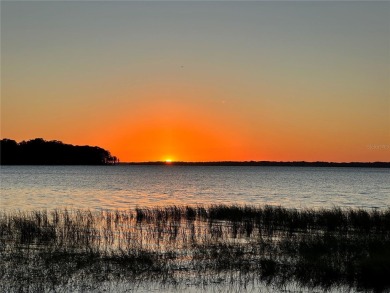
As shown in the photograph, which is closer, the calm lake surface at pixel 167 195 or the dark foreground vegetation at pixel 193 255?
the dark foreground vegetation at pixel 193 255

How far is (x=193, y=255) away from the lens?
21.9m

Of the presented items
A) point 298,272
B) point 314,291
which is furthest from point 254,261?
point 314,291

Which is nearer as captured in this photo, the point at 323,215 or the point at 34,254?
the point at 34,254

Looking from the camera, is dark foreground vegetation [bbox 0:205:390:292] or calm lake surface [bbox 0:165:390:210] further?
calm lake surface [bbox 0:165:390:210]

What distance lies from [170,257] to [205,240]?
205 inches

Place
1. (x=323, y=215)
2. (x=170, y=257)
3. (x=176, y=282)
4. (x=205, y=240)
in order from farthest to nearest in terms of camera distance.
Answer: (x=323, y=215) → (x=205, y=240) → (x=170, y=257) → (x=176, y=282)

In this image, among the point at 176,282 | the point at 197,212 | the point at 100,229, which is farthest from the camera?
the point at 197,212

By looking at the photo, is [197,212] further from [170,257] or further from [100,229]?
[170,257]

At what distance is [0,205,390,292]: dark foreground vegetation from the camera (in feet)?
56.3

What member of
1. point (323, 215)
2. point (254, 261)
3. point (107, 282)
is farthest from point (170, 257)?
point (323, 215)

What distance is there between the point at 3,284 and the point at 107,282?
3251mm

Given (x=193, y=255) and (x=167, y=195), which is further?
(x=167, y=195)

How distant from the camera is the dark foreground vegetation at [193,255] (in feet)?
56.3

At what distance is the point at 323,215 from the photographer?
111 ft
